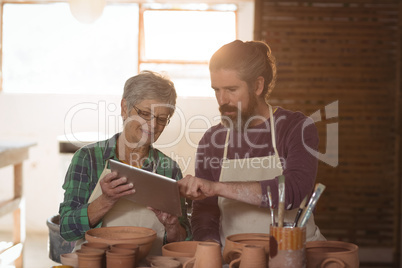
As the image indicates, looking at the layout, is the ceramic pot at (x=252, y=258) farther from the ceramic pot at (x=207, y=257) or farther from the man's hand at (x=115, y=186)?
the man's hand at (x=115, y=186)

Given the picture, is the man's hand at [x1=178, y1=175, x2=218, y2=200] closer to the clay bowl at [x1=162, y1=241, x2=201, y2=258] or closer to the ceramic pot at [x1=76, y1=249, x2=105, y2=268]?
the clay bowl at [x1=162, y1=241, x2=201, y2=258]

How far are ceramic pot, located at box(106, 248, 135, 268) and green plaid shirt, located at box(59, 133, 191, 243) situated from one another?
524 mm

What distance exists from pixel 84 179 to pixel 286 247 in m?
0.96

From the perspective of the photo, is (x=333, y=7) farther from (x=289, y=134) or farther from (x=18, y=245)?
(x=18, y=245)

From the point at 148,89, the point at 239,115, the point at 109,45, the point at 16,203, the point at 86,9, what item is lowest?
the point at 16,203

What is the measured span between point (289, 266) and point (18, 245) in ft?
10.6

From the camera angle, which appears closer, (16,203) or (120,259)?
(120,259)

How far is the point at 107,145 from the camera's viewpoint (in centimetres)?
211

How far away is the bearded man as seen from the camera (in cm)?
199

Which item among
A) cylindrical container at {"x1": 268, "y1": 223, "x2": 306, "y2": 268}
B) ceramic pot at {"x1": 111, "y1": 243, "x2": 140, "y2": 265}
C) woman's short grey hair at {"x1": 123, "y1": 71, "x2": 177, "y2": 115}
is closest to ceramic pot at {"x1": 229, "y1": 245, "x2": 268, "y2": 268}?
cylindrical container at {"x1": 268, "y1": 223, "x2": 306, "y2": 268}

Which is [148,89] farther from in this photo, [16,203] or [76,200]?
[16,203]

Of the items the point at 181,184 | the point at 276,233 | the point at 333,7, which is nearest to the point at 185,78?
the point at 333,7

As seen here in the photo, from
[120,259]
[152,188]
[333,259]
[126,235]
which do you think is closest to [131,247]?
[120,259]

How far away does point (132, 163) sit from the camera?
2.14 m
